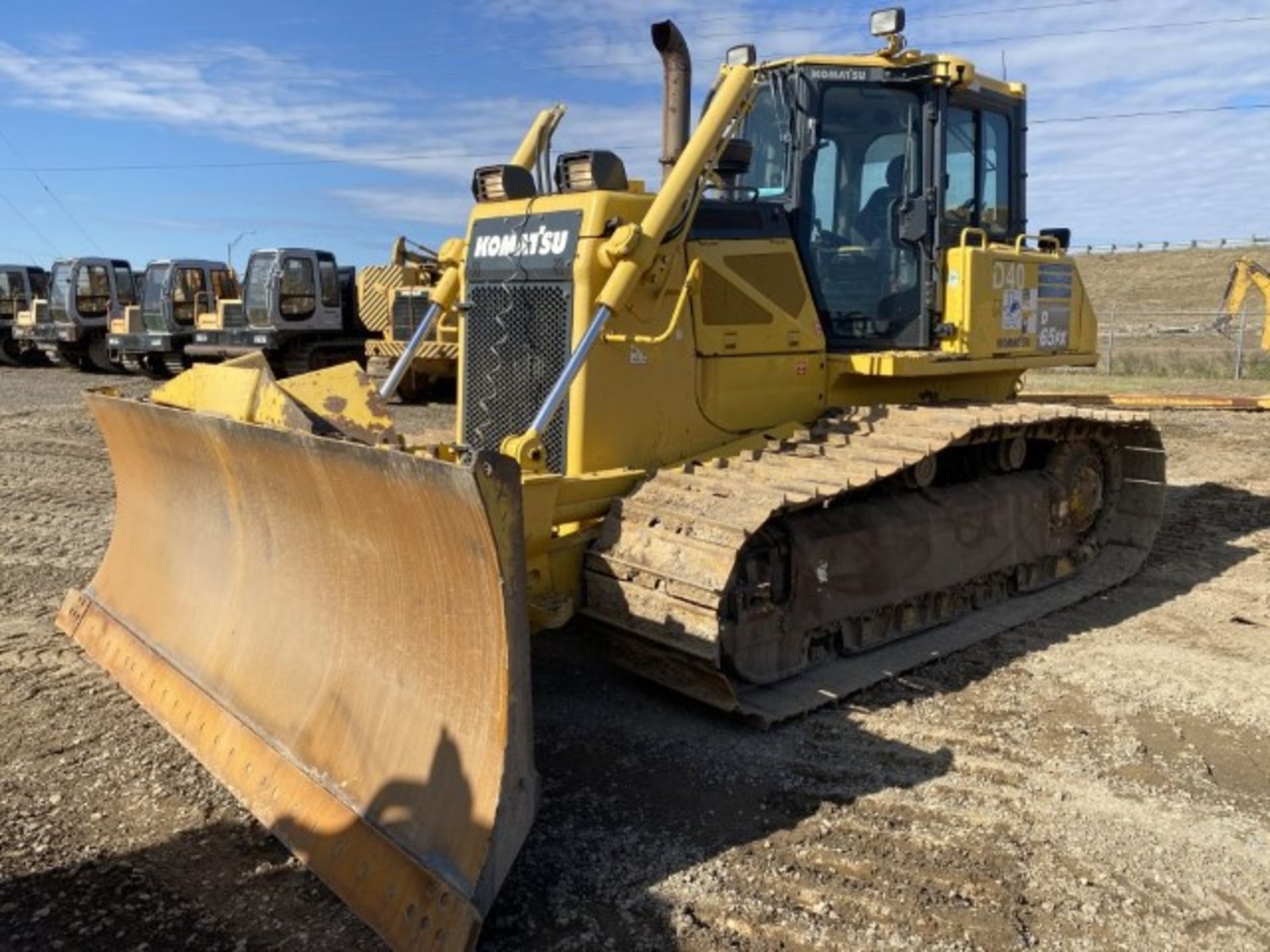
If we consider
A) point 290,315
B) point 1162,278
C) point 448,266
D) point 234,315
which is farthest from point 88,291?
point 1162,278

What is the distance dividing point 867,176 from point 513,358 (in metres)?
2.33

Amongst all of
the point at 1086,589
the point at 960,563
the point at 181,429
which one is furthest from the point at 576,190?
the point at 1086,589

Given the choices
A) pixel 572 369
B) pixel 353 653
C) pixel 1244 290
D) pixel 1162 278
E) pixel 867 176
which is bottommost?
pixel 353 653

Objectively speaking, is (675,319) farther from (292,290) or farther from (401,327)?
(292,290)

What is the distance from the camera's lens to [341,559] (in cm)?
418

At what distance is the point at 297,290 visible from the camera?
21.9 meters

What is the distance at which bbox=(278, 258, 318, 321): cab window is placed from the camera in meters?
21.8

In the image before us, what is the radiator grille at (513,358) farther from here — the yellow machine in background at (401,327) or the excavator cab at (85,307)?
the excavator cab at (85,307)

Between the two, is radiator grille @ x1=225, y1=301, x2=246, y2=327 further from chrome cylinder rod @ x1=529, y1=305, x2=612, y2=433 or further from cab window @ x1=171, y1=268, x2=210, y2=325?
chrome cylinder rod @ x1=529, y1=305, x2=612, y2=433

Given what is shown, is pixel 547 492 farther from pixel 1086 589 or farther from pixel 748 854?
pixel 1086 589

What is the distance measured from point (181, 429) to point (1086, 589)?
5252 millimetres

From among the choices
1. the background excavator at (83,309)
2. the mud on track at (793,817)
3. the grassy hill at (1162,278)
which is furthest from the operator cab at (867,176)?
the grassy hill at (1162,278)

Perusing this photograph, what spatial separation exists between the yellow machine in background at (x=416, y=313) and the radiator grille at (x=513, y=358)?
528 mm

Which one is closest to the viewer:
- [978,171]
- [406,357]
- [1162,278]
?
[406,357]
